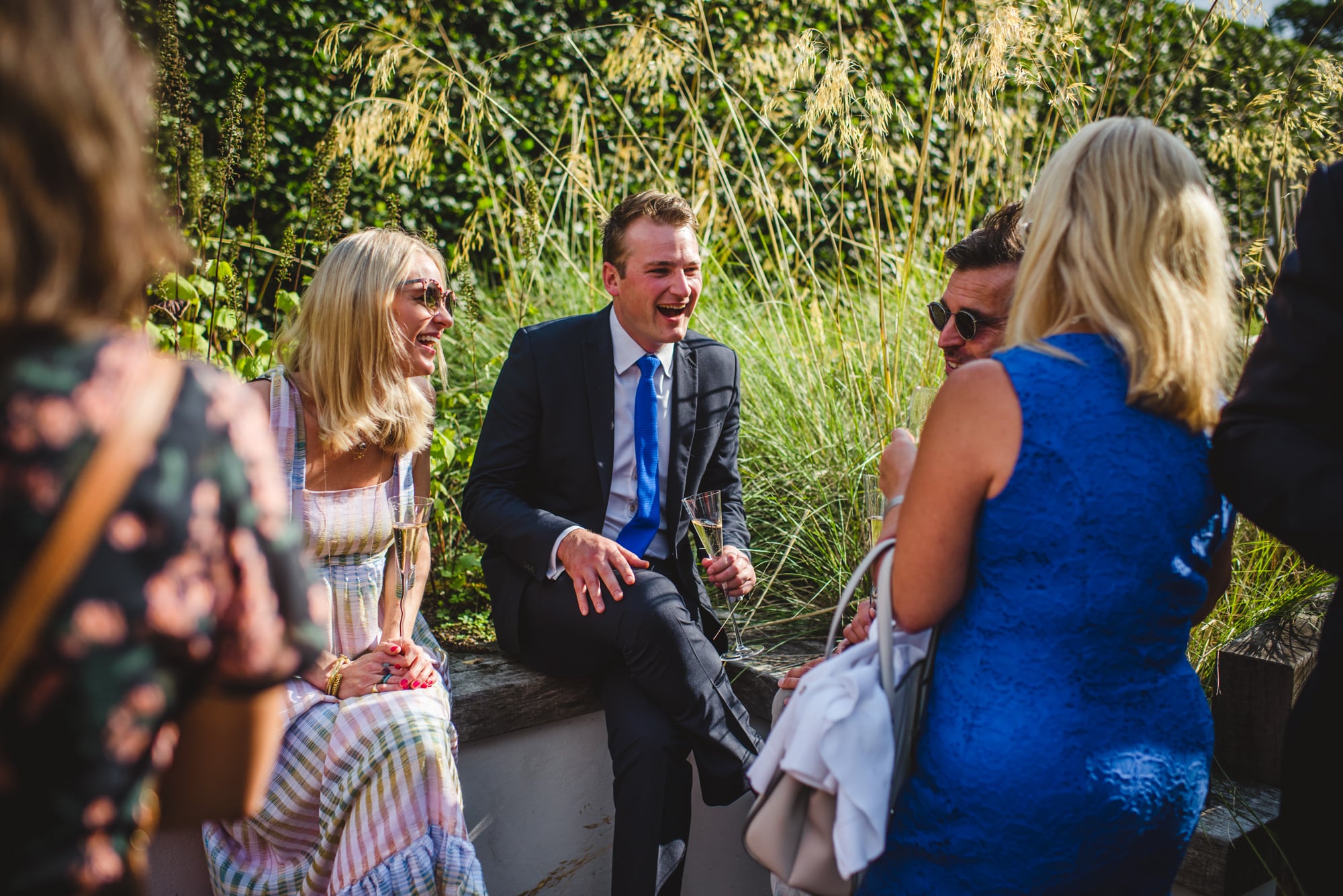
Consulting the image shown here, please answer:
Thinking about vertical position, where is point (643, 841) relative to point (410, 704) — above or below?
below

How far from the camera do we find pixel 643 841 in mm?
2432

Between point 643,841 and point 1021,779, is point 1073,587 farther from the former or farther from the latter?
point 643,841

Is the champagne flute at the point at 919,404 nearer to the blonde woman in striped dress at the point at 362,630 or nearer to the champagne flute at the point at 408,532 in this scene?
the champagne flute at the point at 408,532

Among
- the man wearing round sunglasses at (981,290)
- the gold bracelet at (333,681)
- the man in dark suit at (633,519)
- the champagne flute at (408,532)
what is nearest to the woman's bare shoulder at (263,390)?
the champagne flute at (408,532)

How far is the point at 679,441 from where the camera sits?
2982mm

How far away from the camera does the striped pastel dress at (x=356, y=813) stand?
2104 millimetres

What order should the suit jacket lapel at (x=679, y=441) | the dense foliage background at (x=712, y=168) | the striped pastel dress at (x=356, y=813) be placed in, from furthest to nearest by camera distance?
the dense foliage background at (x=712, y=168)
the suit jacket lapel at (x=679, y=441)
the striped pastel dress at (x=356, y=813)

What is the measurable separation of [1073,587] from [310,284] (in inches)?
85.5

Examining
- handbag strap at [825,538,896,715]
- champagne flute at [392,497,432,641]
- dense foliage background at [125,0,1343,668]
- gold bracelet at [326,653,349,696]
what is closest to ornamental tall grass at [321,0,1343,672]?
dense foliage background at [125,0,1343,668]

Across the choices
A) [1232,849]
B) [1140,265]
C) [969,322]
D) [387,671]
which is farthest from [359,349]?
[1232,849]

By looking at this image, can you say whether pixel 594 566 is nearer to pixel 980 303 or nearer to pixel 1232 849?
pixel 980 303

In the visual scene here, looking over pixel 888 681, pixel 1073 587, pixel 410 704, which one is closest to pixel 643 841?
pixel 410 704

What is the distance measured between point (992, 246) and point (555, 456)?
1340 mm

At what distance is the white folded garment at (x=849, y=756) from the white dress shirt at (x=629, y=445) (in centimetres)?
155
